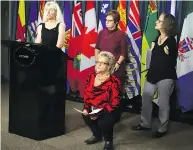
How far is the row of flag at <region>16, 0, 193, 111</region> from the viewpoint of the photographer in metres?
3.74

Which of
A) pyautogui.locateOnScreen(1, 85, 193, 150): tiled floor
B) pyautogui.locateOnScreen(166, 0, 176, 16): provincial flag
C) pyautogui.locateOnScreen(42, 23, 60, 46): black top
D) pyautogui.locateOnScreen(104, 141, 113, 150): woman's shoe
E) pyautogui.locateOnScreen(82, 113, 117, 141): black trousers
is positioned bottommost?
pyautogui.locateOnScreen(1, 85, 193, 150): tiled floor

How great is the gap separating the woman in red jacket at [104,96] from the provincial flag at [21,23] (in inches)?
94.0

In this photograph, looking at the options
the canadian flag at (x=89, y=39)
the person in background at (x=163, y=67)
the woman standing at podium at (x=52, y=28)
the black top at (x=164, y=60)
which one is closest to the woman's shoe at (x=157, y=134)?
the person in background at (x=163, y=67)

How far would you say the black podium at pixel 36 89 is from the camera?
288 centimetres

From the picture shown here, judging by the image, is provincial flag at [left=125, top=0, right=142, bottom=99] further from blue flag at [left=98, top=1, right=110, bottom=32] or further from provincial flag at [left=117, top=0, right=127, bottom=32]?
blue flag at [left=98, top=1, right=110, bottom=32]

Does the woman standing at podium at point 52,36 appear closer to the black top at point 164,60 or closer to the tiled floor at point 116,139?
the tiled floor at point 116,139

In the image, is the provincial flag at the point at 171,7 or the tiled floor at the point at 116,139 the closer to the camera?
the tiled floor at the point at 116,139

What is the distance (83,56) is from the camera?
14.2 ft

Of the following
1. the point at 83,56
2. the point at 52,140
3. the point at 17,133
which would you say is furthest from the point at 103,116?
the point at 83,56

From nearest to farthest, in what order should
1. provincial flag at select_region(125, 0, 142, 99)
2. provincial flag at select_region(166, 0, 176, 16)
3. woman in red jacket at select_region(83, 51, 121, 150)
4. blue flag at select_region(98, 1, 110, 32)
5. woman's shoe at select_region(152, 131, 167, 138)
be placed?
woman in red jacket at select_region(83, 51, 121, 150), woman's shoe at select_region(152, 131, 167, 138), provincial flag at select_region(166, 0, 176, 16), provincial flag at select_region(125, 0, 142, 99), blue flag at select_region(98, 1, 110, 32)

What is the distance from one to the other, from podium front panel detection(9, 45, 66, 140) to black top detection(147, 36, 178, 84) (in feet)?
2.86

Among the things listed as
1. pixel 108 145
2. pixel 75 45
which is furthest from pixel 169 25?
pixel 75 45

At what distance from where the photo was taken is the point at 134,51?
3.93 metres

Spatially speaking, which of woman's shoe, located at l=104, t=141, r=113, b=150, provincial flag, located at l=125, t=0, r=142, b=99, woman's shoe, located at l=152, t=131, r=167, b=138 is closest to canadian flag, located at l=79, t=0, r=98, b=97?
provincial flag, located at l=125, t=0, r=142, b=99
